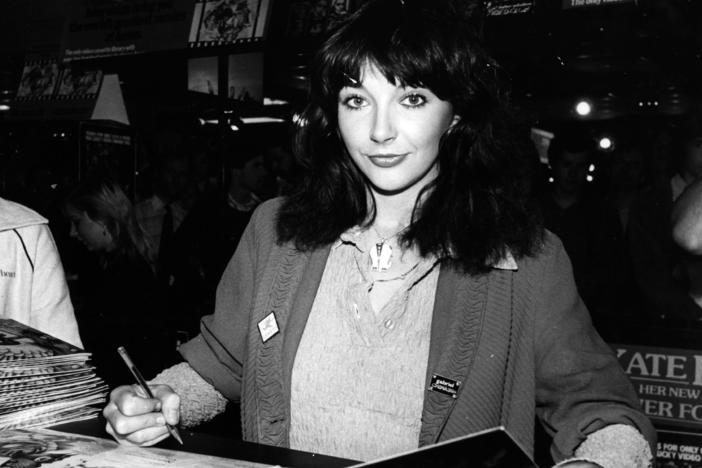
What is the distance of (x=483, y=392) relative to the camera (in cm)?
123

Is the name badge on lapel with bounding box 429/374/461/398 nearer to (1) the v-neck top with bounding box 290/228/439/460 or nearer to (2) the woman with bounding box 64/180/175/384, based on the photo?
(1) the v-neck top with bounding box 290/228/439/460

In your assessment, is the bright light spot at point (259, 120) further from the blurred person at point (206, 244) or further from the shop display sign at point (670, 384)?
the shop display sign at point (670, 384)

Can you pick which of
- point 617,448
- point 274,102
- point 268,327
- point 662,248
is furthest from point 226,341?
point 274,102

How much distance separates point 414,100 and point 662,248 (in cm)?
250

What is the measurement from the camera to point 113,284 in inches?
143

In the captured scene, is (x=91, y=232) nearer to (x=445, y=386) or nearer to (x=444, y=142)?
(x=444, y=142)

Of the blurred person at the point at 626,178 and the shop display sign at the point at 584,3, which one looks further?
the shop display sign at the point at 584,3

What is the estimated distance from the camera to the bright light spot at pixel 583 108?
8125 millimetres

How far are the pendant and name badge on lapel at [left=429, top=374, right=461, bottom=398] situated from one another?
10.9 inches

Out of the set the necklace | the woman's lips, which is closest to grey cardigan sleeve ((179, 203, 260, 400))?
the necklace

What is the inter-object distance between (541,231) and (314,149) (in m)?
0.55

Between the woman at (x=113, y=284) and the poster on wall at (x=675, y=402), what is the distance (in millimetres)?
2376

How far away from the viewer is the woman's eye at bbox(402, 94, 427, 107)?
1.31 metres

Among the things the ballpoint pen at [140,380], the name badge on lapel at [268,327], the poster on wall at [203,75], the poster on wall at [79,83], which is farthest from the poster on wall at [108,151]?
the ballpoint pen at [140,380]
